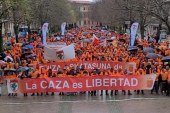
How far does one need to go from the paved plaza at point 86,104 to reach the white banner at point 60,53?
4.17 meters

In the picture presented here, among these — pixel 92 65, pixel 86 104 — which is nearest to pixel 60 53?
pixel 92 65

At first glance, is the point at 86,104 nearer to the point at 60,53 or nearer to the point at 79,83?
the point at 79,83

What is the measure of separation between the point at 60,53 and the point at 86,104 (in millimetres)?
6853

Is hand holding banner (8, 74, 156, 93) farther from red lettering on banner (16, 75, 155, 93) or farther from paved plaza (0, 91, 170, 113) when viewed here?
paved plaza (0, 91, 170, 113)

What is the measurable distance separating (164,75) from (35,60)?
10.8 metres

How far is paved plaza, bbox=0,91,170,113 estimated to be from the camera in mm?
18828

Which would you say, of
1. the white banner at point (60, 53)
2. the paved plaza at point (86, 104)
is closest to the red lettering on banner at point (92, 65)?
the white banner at point (60, 53)

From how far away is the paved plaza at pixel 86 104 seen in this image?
18.8 metres

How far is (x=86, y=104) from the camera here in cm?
2023

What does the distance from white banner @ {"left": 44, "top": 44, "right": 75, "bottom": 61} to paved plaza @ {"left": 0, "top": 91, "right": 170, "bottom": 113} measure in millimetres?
4167

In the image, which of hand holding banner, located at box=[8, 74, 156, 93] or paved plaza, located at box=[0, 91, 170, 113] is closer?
paved plaza, located at box=[0, 91, 170, 113]

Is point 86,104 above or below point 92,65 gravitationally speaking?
below

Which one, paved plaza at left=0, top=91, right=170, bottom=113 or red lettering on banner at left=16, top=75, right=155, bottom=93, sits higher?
red lettering on banner at left=16, top=75, right=155, bottom=93

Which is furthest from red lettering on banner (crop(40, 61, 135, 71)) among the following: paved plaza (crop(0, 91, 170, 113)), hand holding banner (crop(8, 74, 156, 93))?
paved plaza (crop(0, 91, 170, 113))
